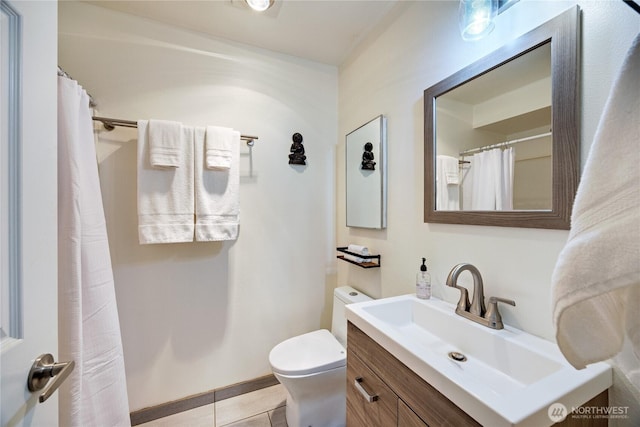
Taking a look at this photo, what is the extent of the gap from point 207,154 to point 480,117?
1.38m

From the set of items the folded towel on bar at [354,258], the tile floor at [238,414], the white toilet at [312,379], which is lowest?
the tile floor at [238,414]

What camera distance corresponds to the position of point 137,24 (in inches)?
56.6

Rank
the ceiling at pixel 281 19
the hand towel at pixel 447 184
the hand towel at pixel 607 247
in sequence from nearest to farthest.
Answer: the hand towel at pixel 607 247 → the hand towel at pixel 447 184 → the ceiling at pixel 281 19

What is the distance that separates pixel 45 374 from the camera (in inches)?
20.6

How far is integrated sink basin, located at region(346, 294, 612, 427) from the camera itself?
500 millimetres

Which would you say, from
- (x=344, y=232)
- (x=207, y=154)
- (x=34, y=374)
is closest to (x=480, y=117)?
(x=344, y=232)

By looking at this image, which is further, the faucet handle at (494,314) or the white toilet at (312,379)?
the white toilet at (312,379)

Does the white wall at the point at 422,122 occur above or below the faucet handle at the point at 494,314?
above

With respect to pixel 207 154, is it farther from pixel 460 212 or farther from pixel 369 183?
pixel 460 212

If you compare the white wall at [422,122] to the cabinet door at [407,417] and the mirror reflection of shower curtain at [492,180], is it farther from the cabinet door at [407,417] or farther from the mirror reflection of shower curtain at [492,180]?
the cabinet door at [407,417]

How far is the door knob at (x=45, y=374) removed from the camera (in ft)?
1.64

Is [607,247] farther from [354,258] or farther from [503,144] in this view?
[354,258]

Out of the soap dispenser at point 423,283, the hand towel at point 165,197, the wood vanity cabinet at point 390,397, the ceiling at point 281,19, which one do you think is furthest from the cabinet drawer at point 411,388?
the ceiling at point 281,19

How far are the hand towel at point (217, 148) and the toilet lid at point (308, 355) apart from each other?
1.12 m
